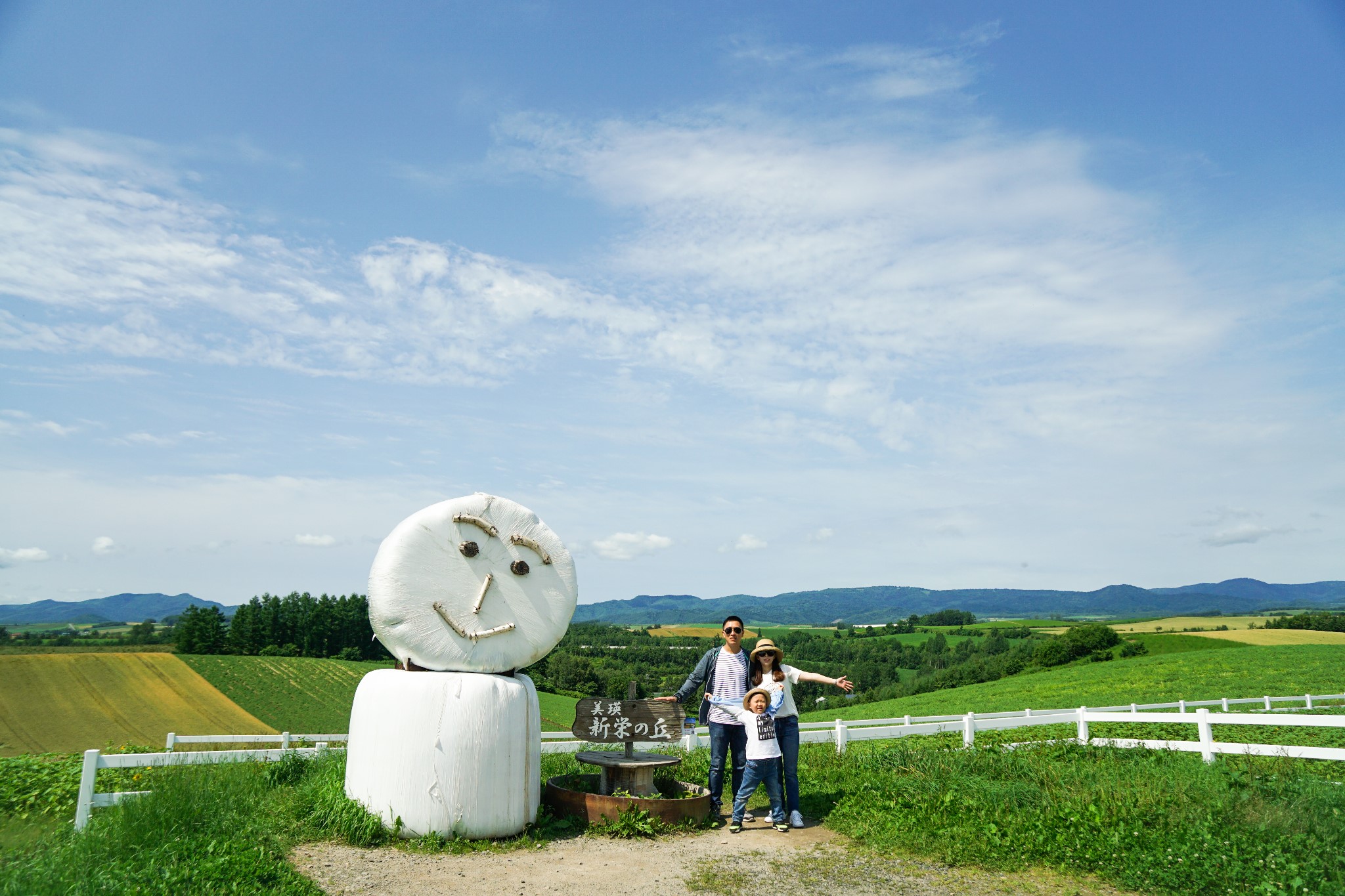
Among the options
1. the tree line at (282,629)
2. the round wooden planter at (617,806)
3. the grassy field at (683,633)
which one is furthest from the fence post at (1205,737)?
the grassy field at (683,633)

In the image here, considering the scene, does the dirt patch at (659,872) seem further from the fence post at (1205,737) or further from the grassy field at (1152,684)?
the grassy field at (1152,684)

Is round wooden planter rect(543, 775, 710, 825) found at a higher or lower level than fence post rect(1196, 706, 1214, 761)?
lower

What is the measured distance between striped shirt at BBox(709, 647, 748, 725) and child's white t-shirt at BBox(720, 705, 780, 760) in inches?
16.5

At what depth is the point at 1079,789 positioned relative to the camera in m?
7.79

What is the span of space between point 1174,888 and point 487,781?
17.7ft

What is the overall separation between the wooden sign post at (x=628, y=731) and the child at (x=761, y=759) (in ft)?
3.02

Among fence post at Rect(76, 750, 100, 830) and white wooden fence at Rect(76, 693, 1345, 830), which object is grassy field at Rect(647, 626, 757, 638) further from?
fence post at Rect(76, 750, 100, 830)

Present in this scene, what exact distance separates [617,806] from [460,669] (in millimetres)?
2006

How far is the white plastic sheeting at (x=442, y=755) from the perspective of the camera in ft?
22.7

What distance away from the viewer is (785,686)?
803 centimetres

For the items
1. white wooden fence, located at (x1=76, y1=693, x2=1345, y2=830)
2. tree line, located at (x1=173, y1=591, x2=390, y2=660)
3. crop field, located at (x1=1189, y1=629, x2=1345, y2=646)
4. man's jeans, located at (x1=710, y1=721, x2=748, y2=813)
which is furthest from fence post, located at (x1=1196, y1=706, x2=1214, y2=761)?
tree line, located at (x1=173, y1=591, x2=390, y2=660)

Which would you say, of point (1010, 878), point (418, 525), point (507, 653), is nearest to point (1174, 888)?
point (1010, 878)

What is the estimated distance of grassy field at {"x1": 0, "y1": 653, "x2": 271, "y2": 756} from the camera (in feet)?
104

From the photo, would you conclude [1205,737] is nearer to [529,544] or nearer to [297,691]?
[529,544]
